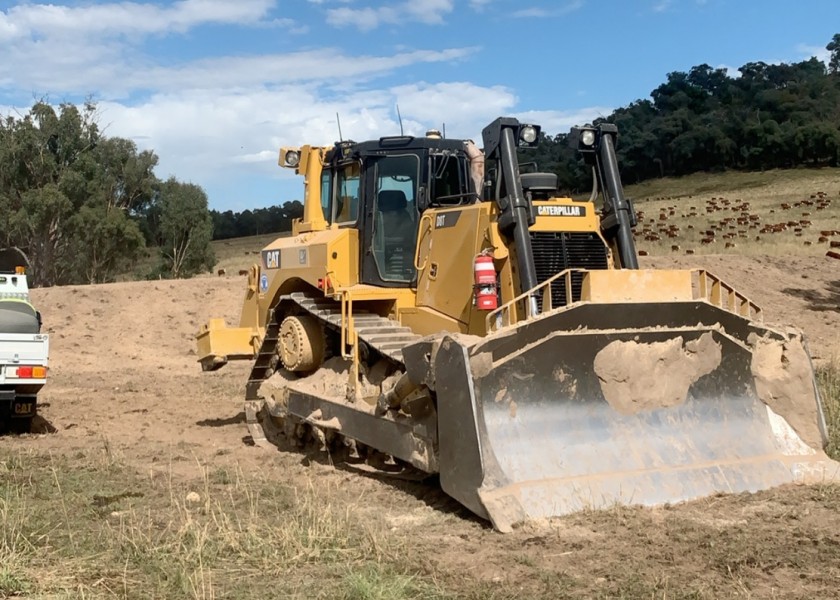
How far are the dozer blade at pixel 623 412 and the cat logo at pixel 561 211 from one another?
131 centimetres

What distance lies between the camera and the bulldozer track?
768cm

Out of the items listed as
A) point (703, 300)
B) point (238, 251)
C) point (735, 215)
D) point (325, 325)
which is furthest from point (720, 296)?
point (238, 251)

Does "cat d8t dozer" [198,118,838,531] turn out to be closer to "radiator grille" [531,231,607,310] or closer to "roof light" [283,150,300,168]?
"radiator grille" [531,231,607,310]

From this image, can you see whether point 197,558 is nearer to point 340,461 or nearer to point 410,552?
point 410,552

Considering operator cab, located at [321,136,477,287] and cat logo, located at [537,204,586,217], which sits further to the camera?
operator cab, located at [321,136,477,287]

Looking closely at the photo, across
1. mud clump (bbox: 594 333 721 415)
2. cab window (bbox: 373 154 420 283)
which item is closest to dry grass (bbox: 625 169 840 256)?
cab window (bbox: 373 154 420 283)

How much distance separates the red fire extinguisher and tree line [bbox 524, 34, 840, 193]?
A: 209 feet

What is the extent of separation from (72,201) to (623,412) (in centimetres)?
3360

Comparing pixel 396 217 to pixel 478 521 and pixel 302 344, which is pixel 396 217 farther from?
pixel 478 521

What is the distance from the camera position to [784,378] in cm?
728

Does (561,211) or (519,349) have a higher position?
(561,211)

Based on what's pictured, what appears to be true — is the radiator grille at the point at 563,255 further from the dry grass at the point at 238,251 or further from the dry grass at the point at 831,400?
the dry grass at the point at 238,251

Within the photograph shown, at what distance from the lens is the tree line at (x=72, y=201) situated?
3519cm

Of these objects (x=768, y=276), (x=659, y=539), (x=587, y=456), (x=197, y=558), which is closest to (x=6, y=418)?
(x=197, y=558)
